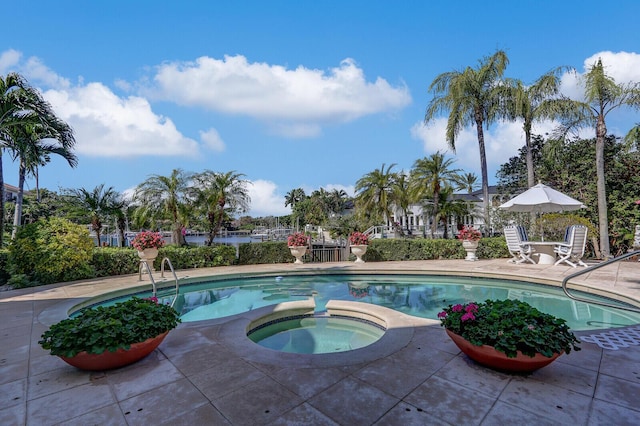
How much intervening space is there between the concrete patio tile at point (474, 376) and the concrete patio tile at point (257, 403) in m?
1.39

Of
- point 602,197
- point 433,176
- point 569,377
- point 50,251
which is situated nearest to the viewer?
point 569,377

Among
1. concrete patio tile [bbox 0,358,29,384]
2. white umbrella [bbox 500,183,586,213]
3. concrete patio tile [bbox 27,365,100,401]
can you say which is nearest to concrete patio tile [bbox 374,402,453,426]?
concrete patio tile [bbox 27,365,100,401]

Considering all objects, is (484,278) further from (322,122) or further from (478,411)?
(322,122)

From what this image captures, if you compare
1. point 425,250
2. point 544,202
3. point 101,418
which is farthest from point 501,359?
point 425,250

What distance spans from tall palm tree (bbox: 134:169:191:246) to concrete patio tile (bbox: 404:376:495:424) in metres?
12.1

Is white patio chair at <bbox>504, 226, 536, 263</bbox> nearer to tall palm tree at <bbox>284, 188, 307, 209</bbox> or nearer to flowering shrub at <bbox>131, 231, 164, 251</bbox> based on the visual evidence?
flowering shrub at <bbox>131, 231, 164, 251</bbox>

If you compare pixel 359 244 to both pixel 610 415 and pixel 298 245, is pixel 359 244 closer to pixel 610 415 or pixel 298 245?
pixel 298 245

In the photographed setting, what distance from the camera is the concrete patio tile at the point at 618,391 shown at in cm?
237

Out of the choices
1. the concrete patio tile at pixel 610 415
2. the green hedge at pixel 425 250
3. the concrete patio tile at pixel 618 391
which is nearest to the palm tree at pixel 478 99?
the green hedge at pixel 425 250

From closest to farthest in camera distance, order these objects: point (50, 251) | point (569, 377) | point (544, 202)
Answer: point (569, 377), point (50, 251), point (544, 202)

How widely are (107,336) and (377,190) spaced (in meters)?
16.6

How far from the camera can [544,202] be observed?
31.5ft

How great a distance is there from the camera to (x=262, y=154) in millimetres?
14242

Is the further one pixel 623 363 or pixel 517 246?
pixel 517 246
